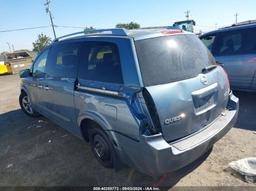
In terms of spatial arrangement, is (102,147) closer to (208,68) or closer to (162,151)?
(162,151)

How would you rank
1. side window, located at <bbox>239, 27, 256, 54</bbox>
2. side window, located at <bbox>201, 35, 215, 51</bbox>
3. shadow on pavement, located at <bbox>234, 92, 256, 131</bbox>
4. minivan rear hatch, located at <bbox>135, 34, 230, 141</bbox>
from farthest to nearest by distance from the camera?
side window, located at <bbox>201, 35, 215, 51</bbox>
side window, located at <bbox>239, 27, 256, 54</bbox>
shadow on pavement, located at <bbox>234, 92, 256, 131</bbox>
minivan rear hatch, located at <bbox>135, 34, 230, 141</bbox>

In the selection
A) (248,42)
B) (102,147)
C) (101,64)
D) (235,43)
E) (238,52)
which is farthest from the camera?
(235,43)

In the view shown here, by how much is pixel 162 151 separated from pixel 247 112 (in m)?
3.45

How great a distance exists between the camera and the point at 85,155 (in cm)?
369

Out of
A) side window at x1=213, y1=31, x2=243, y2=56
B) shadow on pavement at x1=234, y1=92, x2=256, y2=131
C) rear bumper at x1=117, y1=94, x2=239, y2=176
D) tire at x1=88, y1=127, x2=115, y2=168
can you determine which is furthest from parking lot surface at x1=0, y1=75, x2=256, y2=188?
side window at x1=213, y1=31, x2=243, y2=56

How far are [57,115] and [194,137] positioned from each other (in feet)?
8.57

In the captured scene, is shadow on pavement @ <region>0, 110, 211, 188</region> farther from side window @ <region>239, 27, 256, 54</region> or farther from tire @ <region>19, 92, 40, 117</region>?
side window @ <region>239, 27, 256, 54</region>

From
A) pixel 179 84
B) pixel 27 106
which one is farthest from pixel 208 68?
pixel 27 106

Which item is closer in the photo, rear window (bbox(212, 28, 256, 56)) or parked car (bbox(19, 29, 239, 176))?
parked car (bbox(19, 29, 239, 176))

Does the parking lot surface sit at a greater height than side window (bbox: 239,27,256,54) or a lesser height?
lesser

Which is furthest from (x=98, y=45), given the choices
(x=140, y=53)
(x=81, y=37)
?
(x=140, y=53)

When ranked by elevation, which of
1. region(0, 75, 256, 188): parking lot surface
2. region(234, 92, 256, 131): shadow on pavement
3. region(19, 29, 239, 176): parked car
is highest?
region(19, 29, 239, 176): parked car

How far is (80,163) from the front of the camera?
3480mm

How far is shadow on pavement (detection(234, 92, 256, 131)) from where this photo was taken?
4.21 meters
